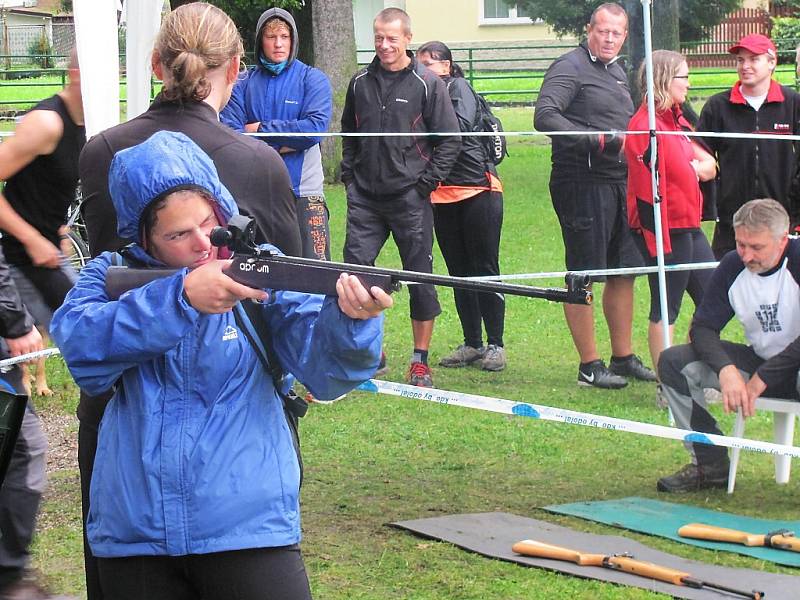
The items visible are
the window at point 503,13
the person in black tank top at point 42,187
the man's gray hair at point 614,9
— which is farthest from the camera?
the window at point 503,13

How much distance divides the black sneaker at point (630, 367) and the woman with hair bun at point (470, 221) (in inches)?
38.6

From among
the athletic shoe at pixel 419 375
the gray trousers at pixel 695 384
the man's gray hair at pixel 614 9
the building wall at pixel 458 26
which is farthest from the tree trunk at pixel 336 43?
the gray trousers at pixel 695 384

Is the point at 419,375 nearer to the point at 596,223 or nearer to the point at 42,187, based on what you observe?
the point at 596,223

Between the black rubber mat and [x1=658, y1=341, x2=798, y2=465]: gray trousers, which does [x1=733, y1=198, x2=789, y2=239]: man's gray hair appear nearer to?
[x1=658, y1=341, x2=798, y2=465]: gray trousers

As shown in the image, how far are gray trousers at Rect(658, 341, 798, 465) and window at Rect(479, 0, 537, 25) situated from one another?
2.18 metres

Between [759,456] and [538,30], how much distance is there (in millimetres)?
2647

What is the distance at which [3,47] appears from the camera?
4200 centimetres

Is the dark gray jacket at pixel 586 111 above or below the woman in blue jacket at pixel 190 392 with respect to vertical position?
above

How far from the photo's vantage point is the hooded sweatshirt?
7727 mm

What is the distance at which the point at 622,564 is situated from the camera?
4.82 meters

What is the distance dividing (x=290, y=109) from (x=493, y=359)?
2.07 meters

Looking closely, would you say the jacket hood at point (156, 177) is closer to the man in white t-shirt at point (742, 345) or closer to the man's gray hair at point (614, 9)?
the man in white t-shirt at point (742, 345)

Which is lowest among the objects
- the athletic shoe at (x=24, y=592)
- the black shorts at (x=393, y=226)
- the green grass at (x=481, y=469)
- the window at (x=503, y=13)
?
the green grass at (x=481, y=469)

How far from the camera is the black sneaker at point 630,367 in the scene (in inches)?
285
